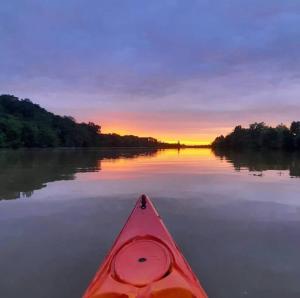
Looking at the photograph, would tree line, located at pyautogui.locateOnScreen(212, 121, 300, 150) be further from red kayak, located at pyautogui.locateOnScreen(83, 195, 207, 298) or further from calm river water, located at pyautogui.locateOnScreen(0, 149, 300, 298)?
red kayak, located at pyautogui.locateOnScreen(83, 195, 207, 298)

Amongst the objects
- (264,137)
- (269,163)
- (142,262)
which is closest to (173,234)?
(142,262)

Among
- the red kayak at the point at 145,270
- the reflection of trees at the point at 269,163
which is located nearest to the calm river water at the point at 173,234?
the red kayak at the point at 145,270

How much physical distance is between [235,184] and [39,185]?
7.30 metres

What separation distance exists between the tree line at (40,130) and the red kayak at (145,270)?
6932 centimetres

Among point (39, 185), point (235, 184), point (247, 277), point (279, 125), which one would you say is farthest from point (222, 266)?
point (279, 125)

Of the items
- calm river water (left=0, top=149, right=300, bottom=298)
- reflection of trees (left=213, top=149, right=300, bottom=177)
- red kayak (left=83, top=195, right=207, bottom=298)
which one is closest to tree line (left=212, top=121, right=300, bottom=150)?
reflection of trees (left=213, top=149, right=300, bottom=177)

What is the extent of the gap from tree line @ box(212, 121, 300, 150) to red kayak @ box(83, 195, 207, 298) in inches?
2651

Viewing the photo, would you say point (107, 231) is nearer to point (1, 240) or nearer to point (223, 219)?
point (1, 240)

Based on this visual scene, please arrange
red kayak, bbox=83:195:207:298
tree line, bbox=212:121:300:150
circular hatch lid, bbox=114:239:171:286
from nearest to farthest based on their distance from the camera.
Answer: red kayak, bbox=83:195:207:298
circular hatch lid, bbox=114:239:171:286
tree line, bbox=212:121:300:150

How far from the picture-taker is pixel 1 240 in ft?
18.9

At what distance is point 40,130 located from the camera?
86.5 metres

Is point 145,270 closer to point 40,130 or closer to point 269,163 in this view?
point 269,163

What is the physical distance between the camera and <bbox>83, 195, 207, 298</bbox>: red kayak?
113 inches

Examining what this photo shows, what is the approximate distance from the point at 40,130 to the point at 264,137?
191ft
